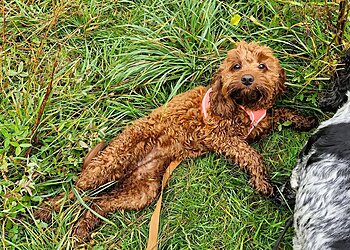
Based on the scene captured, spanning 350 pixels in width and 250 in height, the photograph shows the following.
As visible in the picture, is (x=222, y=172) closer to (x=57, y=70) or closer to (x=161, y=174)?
(x=161, y=174)

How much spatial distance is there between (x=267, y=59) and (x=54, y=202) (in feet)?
6.07

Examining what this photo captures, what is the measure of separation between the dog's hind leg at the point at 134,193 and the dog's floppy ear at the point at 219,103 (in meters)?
0.50

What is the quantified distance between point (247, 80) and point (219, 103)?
31 centimetres

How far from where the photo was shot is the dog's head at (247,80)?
4.34 metres

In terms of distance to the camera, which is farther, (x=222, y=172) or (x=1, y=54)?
(x=1, y=54)

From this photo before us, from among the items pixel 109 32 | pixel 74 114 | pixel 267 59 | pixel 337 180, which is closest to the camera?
pixel 337 180

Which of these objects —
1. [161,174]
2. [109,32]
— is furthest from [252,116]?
[109,32]

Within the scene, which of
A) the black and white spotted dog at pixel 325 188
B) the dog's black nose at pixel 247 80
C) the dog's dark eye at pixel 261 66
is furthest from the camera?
the dog's dark eye at pixel 261 66

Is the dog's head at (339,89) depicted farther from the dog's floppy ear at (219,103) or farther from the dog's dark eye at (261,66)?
the dog's floppy ear at (219,103)

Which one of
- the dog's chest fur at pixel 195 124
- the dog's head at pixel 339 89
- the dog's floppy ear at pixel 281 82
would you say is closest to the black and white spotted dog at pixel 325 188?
the dog's head at pixel 339 89

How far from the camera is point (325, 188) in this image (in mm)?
3613

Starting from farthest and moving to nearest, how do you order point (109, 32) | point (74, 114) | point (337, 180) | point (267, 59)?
point (109, 32)
point (74, 114)
point (267, 59)
point (337, 180)

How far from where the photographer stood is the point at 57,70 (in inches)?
199

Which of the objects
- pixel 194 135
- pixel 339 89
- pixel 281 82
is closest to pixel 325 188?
pixel 339 89
